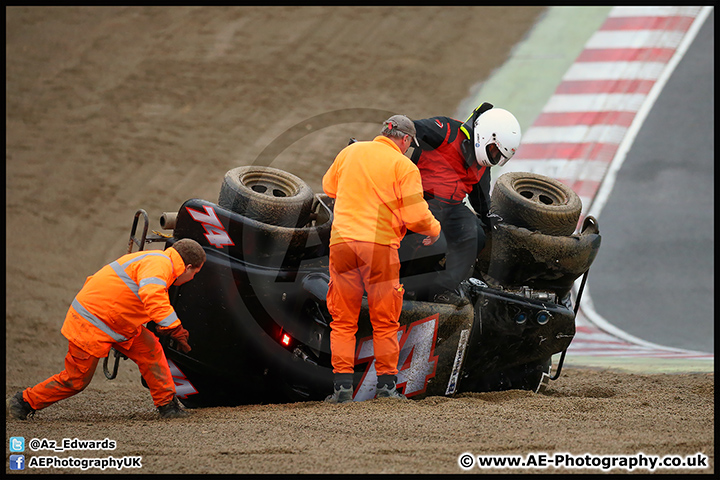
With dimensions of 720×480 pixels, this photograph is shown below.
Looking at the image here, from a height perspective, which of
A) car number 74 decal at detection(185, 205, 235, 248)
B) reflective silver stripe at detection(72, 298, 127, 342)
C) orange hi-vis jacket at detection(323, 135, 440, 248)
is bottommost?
reflective silver stripe at detection(72, 298, 127, 342)

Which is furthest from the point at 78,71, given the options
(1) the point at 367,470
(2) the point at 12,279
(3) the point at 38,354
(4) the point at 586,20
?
(1) the point at 367,470

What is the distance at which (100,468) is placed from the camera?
4.29m

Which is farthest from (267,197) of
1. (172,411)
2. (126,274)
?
(172,411)

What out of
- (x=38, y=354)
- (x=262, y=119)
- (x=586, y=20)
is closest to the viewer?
(x=38, y=354)

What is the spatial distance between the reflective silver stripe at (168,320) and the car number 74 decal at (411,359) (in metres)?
1.30

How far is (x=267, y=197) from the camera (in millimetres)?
5574

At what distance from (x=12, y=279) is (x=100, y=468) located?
230 inches

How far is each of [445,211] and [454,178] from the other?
0.25 meters

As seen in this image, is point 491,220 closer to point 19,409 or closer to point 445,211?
point 445,211

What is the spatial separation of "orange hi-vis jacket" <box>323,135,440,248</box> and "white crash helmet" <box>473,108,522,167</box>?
63 cm

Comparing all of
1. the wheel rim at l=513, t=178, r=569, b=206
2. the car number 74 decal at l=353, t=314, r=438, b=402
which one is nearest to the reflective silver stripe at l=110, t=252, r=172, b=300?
the car number 74 decal at l=353, t=314, r=438, b=402

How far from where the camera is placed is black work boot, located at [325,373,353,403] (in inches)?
218

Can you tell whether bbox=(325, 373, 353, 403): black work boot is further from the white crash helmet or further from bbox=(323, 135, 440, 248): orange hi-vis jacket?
the white crash helmet
